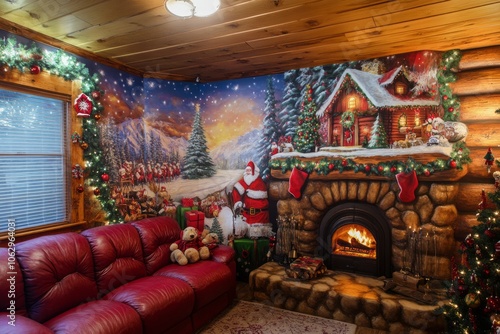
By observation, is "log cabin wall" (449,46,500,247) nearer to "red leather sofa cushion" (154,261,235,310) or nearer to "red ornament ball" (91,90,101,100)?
"red leather sofa cushion" (154,261,235,310)

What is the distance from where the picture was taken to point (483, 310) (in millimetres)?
2223

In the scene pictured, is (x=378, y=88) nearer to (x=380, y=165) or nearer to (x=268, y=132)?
(x=380, y=165)

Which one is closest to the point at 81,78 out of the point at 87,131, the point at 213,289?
the point at 87,131

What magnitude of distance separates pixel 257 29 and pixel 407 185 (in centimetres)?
210

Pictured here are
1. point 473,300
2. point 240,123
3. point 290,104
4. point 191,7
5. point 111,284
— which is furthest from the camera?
point 240,123

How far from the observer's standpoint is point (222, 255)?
3.44 metres

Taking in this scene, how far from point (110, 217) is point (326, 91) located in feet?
9.32

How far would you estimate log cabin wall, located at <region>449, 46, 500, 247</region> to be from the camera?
9.99 feet

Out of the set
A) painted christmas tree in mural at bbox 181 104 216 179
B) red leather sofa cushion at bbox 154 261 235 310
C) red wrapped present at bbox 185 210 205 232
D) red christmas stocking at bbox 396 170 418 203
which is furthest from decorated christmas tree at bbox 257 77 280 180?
red christmas stocking at bbox 396 170 418 203

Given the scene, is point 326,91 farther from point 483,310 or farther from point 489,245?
point 483,310

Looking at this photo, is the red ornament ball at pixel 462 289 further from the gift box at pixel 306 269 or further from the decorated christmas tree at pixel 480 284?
the gift box at pixel 306 269

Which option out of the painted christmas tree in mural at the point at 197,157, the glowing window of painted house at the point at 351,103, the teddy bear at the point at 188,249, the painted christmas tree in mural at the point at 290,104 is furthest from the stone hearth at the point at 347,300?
the glowing window of painted house at the point at 351,103

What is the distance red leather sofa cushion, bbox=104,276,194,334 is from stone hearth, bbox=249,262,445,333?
→ 3.25 ft

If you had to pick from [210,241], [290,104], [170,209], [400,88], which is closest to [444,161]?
[400,88]
